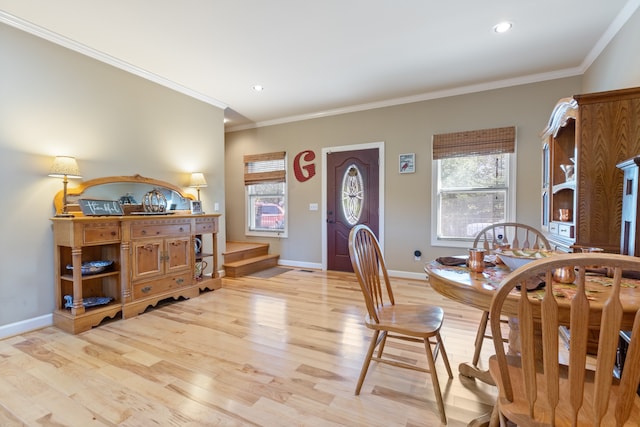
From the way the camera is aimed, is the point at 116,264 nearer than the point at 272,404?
No

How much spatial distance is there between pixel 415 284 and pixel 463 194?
139 cm

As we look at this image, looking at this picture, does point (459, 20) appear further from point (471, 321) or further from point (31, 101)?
point (31, 101)

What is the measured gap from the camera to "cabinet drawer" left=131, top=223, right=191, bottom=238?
117 inches

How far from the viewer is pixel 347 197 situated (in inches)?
191

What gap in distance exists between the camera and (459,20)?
8.33 feet

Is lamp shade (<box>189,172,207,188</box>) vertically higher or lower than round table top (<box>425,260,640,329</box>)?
higher

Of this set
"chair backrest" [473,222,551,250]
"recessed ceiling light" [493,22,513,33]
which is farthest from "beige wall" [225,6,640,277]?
"recessed ceiling light" [493,22,513,33]

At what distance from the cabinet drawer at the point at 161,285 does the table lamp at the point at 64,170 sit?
932mm

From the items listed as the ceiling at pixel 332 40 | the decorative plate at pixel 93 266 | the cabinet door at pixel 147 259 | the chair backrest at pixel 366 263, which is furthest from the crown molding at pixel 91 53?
the chair backrest at pixel 366 263

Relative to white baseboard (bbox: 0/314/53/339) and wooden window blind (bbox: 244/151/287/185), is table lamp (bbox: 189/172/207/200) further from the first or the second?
white baseboard (bbox: 0/314/53/339)

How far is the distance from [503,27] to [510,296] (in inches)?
104

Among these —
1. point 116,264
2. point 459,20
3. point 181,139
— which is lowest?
point 116,264

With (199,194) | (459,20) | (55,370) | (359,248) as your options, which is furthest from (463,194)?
(55,370)

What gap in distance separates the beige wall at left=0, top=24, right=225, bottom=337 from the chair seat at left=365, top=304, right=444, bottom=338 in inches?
119
